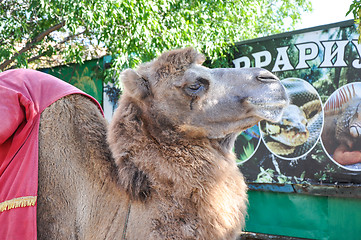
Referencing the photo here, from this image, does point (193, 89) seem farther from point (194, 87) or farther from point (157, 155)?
point (157, 155)

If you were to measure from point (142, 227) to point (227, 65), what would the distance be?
606 cm

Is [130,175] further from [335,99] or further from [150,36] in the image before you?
[150,36]

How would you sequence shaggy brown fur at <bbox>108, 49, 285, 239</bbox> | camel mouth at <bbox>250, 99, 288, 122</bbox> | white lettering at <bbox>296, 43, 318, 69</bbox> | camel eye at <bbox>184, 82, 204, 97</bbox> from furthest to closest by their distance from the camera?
white lettering at <bbox>296, 43, 318, 69</bbox> < camel eye at <bbox>184, 82, 204, 97</bbox> < camel mouth at <bbox>250, 99, 288, 122</bbox> < shaggy brown fur at <bbox>108, 49, 285, 239</bbox>

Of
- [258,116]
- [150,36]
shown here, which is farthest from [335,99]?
[258,116]

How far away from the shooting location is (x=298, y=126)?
6523mm

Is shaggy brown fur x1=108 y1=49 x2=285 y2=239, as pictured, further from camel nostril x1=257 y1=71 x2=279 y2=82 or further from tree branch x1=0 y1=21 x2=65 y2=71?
tree branch x1=0 y1=21 x2=65 y2=71

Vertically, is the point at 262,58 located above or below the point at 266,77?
above

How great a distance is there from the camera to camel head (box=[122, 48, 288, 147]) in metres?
2.45

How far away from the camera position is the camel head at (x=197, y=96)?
8.04 feet

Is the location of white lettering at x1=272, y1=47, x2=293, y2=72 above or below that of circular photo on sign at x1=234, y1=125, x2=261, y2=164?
above

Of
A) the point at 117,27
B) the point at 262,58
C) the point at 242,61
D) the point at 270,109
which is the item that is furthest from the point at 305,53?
the point at 270,109

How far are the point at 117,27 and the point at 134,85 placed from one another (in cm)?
492

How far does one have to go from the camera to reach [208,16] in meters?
8.59

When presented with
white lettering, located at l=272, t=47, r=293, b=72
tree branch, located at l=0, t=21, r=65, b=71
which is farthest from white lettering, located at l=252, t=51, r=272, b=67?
tree branch, located at l=0, t=21, r=65, b=71
